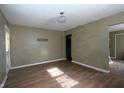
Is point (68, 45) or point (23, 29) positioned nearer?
point (23, 29)

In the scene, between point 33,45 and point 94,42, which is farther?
point 33,45

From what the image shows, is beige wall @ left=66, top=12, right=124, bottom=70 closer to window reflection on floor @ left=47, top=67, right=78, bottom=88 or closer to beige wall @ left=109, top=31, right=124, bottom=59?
window reflection on floor @ left=47, top=67, right=78, bottom=88

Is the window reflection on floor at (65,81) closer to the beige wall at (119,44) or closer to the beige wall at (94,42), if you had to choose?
the beige wall at (94,42)

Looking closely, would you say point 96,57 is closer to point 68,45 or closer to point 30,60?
A: point 68,45

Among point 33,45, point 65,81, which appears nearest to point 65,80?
point 65,81

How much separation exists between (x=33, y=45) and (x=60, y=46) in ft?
6.75

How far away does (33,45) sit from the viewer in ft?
15.2

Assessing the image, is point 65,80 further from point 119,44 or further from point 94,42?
point 119,44

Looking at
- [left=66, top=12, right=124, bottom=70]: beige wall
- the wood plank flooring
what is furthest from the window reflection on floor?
[left=66, top=12, right=124, bottom=70]: beige wall

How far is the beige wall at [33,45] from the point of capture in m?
4.03

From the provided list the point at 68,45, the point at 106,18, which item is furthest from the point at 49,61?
A: the point at 106,18

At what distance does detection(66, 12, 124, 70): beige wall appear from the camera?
10.3 ft
